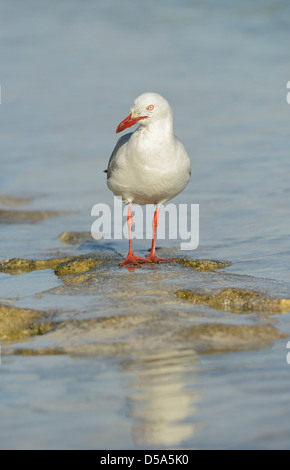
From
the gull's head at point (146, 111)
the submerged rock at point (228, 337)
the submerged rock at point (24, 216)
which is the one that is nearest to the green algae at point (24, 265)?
the gull's head at point (146, 111)

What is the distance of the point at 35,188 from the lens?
12.9 metres

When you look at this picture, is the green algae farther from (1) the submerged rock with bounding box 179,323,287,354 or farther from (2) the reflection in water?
(2) the reflection in water

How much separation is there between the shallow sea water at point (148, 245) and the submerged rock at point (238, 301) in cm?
15

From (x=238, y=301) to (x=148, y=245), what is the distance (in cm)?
324

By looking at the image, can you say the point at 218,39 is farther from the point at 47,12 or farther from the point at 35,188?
the point at 35,188

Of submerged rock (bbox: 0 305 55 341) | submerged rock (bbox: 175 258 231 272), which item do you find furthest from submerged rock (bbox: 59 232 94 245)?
submerged rock (bbox: 0 305 55 341)

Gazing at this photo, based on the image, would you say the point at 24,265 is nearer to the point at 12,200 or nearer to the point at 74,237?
the point at 74,237

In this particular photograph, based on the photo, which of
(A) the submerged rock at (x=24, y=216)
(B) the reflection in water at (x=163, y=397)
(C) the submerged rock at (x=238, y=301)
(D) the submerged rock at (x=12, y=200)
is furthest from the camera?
(D) the submerged rock at (x=12, y=200)

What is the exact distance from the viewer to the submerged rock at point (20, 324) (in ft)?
17.4

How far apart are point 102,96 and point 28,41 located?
9131mm

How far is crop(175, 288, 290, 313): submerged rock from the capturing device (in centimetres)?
574

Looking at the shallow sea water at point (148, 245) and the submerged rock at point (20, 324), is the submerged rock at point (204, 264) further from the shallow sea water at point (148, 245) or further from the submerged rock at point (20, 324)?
the submerged rock at point (20, 324)

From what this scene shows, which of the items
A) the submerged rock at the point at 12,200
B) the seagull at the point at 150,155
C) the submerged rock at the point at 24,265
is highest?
the submerged rock at the point at 12,200
